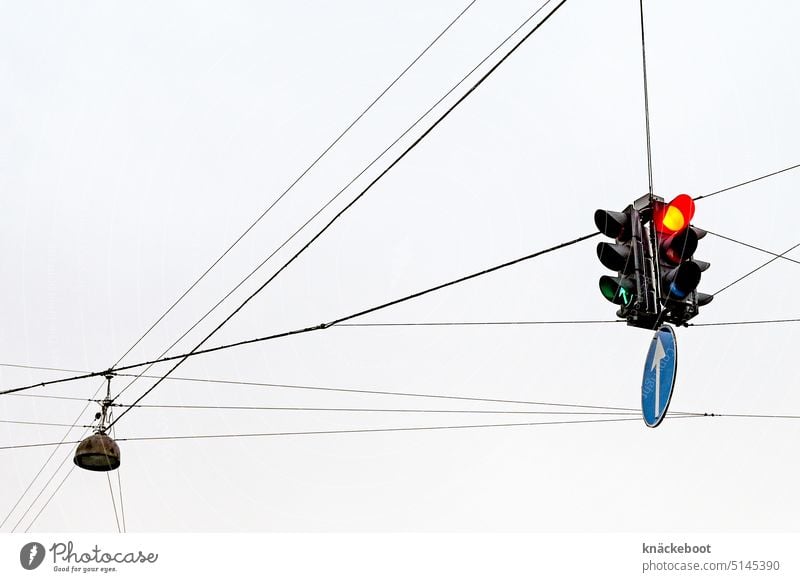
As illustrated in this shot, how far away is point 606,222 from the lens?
7.65m

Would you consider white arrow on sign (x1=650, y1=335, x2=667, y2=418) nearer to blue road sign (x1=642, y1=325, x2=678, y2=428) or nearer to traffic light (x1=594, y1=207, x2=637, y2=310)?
blue road sign (x1=642, y1=325, x2=678, y2=428)

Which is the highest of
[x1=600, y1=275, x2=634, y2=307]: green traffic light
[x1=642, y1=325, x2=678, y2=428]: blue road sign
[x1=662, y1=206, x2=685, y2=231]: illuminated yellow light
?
[x1=662, y1=206, x2=685, y2=231]: illuminated yellow light

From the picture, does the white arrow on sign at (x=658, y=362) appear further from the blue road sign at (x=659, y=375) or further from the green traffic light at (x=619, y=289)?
the green traffic light at (x=619, y=289)

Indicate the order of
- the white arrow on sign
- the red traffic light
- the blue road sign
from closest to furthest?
the red traffic light, the blue road sign, the white arrow on sign

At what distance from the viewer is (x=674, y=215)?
7.41 metres

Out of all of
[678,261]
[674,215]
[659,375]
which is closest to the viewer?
[678,261]

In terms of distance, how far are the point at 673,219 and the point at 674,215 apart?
0.03 meters

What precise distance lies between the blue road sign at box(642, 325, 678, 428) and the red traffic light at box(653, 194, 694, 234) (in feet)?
2.65

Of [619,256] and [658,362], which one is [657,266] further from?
[658,362]

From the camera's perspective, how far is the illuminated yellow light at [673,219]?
7379 mm

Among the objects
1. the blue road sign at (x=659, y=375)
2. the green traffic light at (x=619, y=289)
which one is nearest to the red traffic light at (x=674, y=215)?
the green traffic light at (x=619, y=289)

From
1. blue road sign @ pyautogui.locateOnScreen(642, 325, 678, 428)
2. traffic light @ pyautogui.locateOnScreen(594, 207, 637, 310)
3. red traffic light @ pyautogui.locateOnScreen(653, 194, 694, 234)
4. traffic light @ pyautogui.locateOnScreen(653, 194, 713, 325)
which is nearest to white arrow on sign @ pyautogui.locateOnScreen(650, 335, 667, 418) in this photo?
blue road sign @ pyautogui.locateOnScreen(642, 325, 678, 428)

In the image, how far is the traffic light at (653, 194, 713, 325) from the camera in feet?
23.7

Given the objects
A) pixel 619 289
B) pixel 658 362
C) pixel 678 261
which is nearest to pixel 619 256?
pixel 619 289
